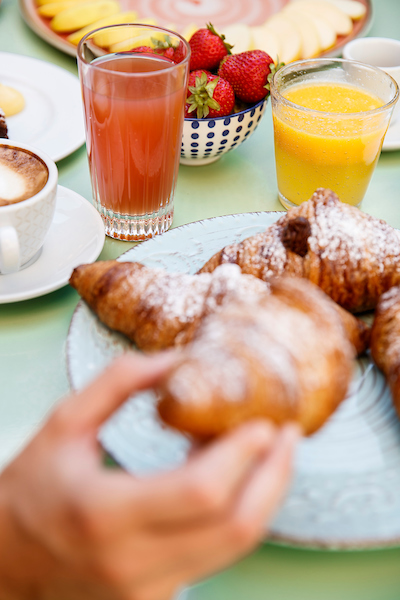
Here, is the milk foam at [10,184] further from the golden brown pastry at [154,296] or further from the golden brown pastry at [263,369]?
the golden brown pastry at [263,369]

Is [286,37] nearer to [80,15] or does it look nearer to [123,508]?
[80,15]

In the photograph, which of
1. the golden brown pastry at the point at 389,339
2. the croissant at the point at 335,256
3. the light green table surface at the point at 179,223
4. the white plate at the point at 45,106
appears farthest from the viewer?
the white plate at the point at 45,106

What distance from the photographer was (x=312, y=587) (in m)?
0.70

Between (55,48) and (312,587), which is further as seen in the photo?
(55,48)

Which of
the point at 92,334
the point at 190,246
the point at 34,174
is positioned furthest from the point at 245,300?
the point at 34,174

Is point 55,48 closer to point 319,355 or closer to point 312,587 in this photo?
point 319,355

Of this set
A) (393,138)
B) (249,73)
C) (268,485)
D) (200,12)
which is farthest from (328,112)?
(200,12)

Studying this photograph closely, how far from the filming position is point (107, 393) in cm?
55

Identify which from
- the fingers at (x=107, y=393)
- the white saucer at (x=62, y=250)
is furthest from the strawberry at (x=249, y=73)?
the fingers at (x=107, y=393)

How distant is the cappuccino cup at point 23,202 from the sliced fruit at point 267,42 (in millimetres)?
910

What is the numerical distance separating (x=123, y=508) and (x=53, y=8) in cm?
186

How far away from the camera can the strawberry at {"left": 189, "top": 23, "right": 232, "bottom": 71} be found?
55.1 inches

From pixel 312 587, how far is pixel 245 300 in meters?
0.34

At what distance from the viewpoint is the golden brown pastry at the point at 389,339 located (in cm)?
81
